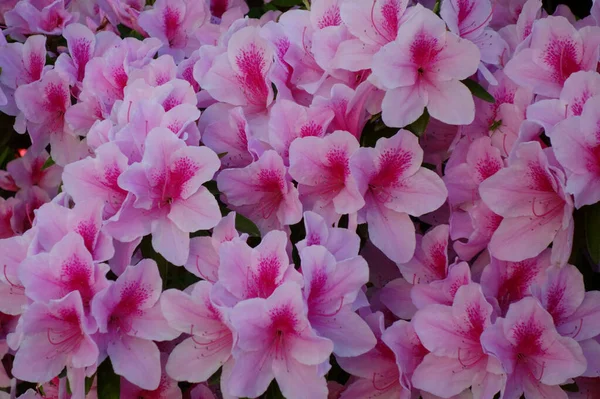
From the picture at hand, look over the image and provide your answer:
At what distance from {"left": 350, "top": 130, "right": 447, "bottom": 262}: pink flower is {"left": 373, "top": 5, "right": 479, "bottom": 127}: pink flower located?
0.14ft

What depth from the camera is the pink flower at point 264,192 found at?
1336mm

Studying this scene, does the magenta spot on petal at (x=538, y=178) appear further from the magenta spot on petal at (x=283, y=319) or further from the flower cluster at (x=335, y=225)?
the magenta spot on petal at (x=283, y=319)

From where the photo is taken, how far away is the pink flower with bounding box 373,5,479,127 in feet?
4.35

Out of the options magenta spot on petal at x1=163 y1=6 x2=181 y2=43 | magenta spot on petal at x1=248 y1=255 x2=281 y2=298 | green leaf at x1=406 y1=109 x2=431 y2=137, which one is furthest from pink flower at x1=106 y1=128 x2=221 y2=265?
magenta spot on petal at x1=163 y1=6 x2=181 y2=43

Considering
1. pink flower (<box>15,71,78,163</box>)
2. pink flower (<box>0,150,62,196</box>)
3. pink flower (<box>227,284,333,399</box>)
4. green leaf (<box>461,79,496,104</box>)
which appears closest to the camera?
pink flower (<box>227,284,333,399</box>)

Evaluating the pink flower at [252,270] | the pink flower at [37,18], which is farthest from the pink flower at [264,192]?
the pink flower at [37,18]

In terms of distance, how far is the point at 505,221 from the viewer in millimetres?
1325

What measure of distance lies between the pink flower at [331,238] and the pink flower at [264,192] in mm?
77

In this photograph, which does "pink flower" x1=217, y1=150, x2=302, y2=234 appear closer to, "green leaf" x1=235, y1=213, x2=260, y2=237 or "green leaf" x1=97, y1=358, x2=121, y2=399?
"green leaf" x1=235, y1=213, x2=260, y2=237

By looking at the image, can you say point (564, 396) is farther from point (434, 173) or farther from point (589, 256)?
point (434, 173)

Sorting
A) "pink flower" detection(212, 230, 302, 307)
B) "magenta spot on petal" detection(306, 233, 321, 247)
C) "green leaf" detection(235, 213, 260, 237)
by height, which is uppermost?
"magenta spot on petal" detection(306, 233, 321, 247)

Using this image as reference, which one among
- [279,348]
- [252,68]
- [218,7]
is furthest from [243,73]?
[218,7]

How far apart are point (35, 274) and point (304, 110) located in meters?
0.48

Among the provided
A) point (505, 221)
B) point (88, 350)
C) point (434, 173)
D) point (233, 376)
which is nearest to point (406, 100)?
point (434, 173)
